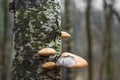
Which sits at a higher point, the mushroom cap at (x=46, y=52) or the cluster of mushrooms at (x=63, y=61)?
the mushroom cap at (x=46, y=52)

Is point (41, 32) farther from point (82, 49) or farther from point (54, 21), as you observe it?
point (82, 49)

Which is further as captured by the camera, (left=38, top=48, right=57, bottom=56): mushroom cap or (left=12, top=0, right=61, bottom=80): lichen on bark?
(left=12, top=0, right=61, bottom=80): lichen on bark

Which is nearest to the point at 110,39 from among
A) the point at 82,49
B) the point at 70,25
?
the point at 70,25

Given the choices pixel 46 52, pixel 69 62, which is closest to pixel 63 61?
pixel 69 62

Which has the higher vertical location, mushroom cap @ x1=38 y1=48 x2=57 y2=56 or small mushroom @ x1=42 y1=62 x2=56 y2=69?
mushroom cap @ x1=38 y1=48 x2=57 y2=56

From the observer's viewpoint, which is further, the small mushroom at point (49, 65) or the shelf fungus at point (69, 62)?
the shelf fungus at point (69, 62)

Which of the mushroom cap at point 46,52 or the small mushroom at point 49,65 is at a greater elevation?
the mushroom cap at point 46,52

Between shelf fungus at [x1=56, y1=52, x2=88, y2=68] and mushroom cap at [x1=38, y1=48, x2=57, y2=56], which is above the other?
mushroom cap at [x1=38, y1=48, x2=57, y2=56]

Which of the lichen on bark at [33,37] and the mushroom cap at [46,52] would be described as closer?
the mushroom cap at [46,52]
